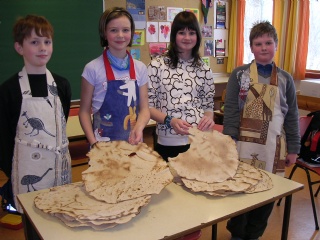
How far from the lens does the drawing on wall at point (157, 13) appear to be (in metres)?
4.55

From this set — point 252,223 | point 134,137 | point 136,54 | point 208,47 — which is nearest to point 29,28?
point 134,137

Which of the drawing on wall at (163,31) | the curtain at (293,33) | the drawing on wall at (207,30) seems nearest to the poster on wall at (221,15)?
the drawing on wall at (207,30)

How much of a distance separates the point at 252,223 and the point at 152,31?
3.31m

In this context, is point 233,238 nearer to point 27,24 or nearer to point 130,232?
point 130,232

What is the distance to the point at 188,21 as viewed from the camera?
68.8 inches

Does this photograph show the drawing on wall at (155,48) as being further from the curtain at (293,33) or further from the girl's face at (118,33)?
the girl's face at (118,33)

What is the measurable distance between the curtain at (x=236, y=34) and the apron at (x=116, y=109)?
13.5 ft

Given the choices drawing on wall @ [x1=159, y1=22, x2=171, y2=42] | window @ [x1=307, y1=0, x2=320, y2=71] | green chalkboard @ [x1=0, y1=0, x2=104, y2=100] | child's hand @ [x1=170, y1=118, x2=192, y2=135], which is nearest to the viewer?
child's hand @ [x1=170, y1=118, x2=192, y2=135]

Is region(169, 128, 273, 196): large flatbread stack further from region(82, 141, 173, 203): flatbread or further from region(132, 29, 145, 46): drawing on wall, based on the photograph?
region(132, 29, 145, 46): drawing on wall

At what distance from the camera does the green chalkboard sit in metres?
3.29

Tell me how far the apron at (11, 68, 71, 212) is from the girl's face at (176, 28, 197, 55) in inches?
28.2

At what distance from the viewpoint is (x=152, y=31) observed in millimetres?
4605

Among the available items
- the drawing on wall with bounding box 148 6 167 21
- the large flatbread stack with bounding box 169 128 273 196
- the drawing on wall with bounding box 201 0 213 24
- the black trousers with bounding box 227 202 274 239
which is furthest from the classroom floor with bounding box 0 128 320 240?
the drawing on wall with bounding box 201 0 213 24

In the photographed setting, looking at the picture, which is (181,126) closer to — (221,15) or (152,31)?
(152,31)
